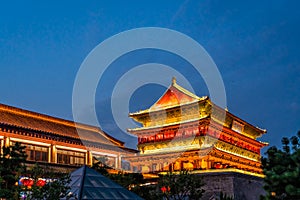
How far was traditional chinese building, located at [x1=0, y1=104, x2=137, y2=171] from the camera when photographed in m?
36.8

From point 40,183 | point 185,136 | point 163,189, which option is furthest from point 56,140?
point 40,183

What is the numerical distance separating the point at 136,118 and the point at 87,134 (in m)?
8.00

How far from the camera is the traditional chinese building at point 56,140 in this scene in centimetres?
3684

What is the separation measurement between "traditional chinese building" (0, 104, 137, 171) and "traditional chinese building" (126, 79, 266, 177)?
3.41 meters

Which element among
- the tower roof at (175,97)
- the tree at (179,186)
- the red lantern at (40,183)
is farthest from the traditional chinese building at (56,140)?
the red lantern at (40,183)

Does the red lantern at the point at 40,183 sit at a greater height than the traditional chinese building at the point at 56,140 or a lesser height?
lesser

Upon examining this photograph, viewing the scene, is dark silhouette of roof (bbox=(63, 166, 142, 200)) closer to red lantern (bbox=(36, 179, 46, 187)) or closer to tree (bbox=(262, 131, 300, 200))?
red lantern (bbox=(36, 179, 46, 187))

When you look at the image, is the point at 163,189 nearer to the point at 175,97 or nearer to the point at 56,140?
the point at 56,140

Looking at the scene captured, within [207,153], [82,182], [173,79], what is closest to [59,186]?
[82,182]

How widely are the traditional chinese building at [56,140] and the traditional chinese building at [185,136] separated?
341 centimetres

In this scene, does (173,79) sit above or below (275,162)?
above

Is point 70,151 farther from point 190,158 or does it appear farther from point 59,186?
point 59,186

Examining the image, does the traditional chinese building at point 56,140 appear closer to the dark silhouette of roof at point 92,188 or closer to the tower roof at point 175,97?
the tower roof at point 175,97

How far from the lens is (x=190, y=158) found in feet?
153
